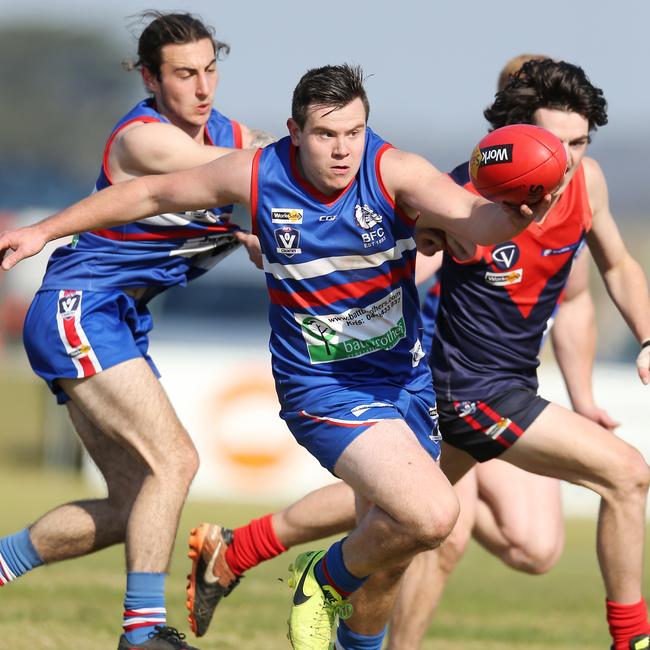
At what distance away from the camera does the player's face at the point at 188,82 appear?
6090 millimetres

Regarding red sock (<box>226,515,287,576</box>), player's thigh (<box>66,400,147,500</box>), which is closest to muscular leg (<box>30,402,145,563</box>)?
player's thigh (<box>66,400,147,500</box>)

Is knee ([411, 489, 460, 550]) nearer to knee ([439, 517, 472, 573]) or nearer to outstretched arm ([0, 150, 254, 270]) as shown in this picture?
knee ([439, 517, 472, 573])

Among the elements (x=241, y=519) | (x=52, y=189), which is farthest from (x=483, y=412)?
(x=52, y=189)

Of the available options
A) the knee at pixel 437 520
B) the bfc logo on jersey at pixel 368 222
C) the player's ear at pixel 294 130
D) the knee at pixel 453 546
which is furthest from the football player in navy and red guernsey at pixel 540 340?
the player's ear at pixel 294 130

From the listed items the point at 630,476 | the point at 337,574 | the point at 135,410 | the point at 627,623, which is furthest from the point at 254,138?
the point at 627,623

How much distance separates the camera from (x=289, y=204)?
5184mm

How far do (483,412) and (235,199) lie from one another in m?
1.44

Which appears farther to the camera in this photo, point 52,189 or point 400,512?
point 52,189

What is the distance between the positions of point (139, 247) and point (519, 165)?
213 cm

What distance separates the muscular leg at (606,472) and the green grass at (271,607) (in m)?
1.26

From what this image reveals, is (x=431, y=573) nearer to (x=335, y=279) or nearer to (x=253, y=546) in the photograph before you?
(x=253, y=546)

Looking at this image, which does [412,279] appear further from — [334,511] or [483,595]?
[483,595]

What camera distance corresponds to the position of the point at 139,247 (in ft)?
20.0

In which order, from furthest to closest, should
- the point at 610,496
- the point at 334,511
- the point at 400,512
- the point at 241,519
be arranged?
1. the point at 241,519
2. the point at 334,511
3. the point at 610,496
4. the point at 400,512
